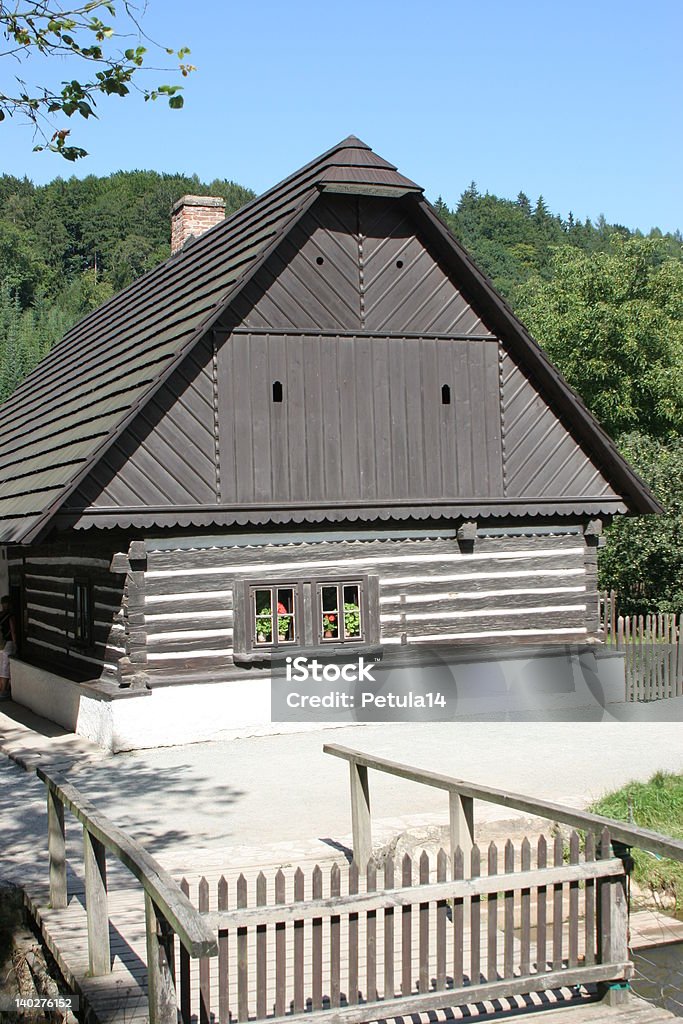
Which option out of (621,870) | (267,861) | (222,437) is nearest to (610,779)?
(267,861)

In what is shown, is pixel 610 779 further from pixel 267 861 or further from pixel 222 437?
pixel 222 437

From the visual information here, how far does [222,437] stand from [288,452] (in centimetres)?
95

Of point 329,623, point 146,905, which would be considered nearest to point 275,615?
point 329,623

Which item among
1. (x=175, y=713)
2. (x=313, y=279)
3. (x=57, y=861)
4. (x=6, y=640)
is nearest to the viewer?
(x=57, y=861)

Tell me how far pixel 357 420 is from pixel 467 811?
8.43 m

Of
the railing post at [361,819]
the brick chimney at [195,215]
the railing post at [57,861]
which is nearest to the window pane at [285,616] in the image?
the railing post at [361,819]

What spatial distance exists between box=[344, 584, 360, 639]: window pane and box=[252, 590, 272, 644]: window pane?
3.48ft

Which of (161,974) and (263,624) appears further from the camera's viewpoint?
(263,624)

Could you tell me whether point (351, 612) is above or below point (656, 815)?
above

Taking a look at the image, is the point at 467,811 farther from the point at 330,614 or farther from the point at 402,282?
the point at 402,282

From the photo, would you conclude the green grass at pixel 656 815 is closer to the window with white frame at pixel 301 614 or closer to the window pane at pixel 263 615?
the window with white frame at pixel 301 614

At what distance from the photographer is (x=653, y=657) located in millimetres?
17281

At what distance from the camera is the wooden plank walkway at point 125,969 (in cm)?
574

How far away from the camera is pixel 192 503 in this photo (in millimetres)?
14203
